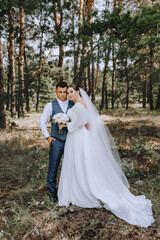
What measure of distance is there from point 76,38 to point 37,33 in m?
11.8

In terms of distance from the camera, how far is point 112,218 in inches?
132

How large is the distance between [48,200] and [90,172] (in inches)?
44.5

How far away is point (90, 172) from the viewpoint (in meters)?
3.78

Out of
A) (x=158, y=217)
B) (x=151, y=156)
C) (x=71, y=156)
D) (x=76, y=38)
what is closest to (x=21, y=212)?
(x=71, y=156)

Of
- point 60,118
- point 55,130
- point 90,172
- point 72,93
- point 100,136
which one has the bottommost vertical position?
point 90,172

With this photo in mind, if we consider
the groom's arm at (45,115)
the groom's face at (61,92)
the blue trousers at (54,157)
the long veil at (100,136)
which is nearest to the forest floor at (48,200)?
the blue trousers at (54,157)

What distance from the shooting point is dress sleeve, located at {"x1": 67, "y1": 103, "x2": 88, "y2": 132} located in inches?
144

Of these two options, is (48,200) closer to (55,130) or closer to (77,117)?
(55,130)

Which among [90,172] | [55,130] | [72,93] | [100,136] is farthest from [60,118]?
[90,172]

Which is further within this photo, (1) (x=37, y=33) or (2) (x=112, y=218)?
(1) (x=37, y=33)

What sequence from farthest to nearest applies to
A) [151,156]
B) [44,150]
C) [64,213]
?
[44,150]
[151,156]
[64,213]

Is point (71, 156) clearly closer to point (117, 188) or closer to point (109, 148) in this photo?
point (109, 148)

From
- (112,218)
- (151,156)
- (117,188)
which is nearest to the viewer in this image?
(112,218)

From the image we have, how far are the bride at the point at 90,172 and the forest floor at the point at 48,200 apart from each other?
8.4 inches
